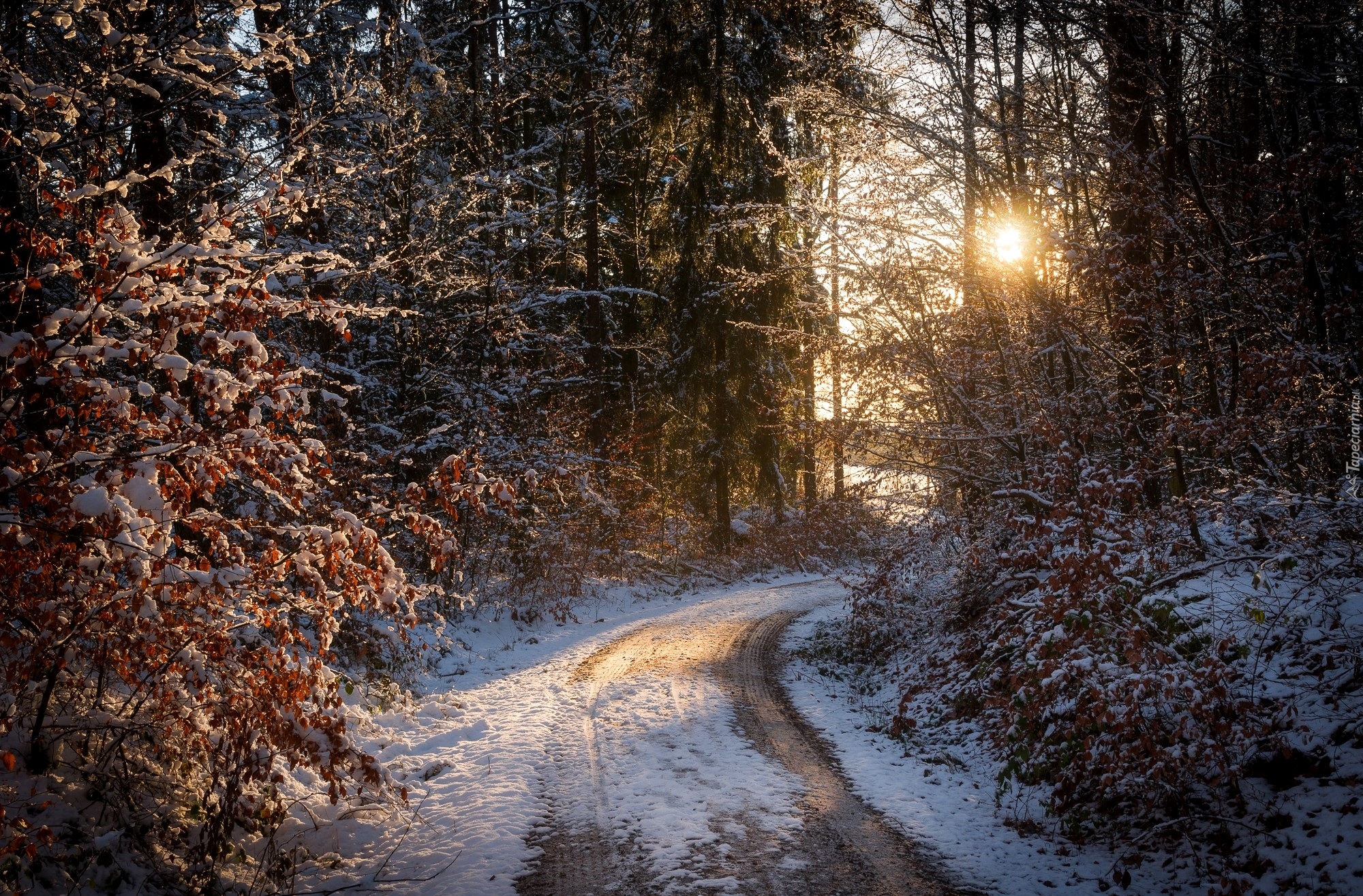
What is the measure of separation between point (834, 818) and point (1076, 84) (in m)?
9.01

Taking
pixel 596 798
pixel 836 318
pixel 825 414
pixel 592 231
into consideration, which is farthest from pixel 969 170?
pixel 592 231

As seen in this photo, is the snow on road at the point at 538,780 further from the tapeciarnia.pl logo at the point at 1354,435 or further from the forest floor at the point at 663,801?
the tapeciarnia.pl logo at the point at 1354,435

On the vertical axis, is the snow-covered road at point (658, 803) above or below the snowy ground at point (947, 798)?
above

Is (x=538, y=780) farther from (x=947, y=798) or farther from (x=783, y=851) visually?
(x=947, y=798)

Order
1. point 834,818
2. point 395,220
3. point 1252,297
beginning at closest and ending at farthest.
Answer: point 834,818, point 1252,297, point 395,220

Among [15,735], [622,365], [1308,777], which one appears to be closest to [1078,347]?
[1308,777]

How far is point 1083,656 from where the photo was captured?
6125 millimetres

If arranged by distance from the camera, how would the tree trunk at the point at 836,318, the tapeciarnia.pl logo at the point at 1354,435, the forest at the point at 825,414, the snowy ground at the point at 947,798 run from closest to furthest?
1. the forest at the point at 825,414
2. the snowy ground at the point at 947,798
3. the tapeciarnia.pl logo at the point at 1354,435
4. the tree trunk at the point at 836,318

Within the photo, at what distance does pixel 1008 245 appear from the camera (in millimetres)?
9578

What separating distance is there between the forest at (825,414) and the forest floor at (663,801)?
14.1 inches

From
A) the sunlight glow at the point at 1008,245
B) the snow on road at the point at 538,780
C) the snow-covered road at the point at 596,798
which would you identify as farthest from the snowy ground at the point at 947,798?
the sunlight glow at the point at 1008,245

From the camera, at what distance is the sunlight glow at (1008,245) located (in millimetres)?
9461

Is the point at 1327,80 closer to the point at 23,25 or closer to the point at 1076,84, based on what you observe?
the point at 1076,84

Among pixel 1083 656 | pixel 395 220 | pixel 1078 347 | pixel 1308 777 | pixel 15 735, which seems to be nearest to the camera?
pixel 15 735
